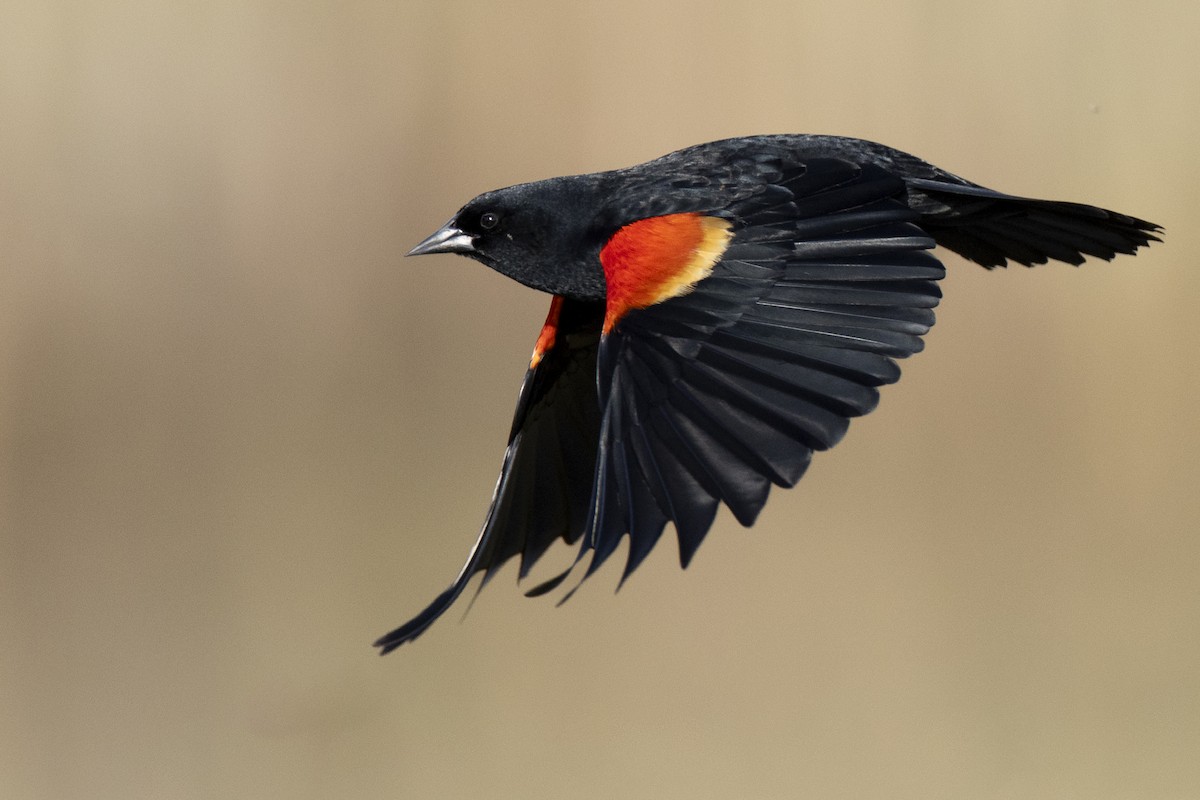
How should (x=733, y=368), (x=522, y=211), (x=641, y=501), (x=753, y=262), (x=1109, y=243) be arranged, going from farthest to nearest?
(x=522, y=211)
(x=1109, y=243)
(x=753, y=262)
(x=733, y=368)
(x=641, y=501)

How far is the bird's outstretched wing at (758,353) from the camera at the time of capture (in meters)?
1.76

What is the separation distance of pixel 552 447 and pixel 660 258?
0.59 m

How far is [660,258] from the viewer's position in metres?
2.09

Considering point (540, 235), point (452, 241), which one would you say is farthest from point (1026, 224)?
point (452, 241)

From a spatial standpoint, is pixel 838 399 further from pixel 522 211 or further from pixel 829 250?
pixel 522 211

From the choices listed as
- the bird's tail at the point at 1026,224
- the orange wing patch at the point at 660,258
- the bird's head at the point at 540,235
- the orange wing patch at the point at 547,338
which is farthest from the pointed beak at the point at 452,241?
the bird's tail at the point at 1026,224

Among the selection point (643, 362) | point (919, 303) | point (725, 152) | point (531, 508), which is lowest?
point (531, 508)

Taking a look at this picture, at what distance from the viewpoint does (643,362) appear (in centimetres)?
197

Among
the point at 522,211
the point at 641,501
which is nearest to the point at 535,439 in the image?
the point at 522,211

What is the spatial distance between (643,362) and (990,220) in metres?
0.79

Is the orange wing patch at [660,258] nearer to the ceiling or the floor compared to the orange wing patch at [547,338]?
nearer to the ceiling

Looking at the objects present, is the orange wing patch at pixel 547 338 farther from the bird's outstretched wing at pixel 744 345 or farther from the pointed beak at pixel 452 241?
the bird's outstretched wing at pixel 744 345

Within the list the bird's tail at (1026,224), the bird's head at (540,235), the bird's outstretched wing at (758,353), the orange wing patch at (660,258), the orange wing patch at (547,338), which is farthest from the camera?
the orange wing patch at (547,338)

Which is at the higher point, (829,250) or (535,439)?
(829,250)
